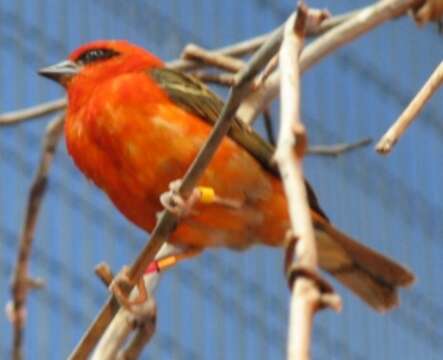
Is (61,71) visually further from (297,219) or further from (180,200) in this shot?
(297,219)

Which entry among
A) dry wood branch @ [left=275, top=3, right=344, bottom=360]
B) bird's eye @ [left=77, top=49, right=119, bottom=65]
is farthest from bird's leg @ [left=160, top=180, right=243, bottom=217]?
bird's eye @ [left=77, top=49, right=119, bottom=65]

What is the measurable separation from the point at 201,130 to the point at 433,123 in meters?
8.85

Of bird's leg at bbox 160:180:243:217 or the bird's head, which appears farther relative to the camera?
the bird's head

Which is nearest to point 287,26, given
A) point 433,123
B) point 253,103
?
point 253,103

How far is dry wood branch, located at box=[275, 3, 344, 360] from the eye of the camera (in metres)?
0.68

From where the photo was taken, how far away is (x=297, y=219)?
Answer: 73 centimetres

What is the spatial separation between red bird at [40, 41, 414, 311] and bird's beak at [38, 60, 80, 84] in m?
0.06

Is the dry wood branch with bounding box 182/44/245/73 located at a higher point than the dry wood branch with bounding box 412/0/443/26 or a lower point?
lower

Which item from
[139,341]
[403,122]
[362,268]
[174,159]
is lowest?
[362,268]

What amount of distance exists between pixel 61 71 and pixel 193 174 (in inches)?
50.3

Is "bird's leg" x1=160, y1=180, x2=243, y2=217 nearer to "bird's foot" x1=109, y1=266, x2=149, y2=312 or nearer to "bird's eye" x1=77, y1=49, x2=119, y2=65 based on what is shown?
"bird's foot" x1=109, y1=266, x2=149, y2=312

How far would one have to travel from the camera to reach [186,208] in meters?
1.42

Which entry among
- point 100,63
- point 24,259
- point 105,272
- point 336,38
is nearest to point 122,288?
point 105,272

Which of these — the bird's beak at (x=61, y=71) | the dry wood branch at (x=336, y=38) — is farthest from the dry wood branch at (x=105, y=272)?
the bird's beak at (x=61, y=71)
